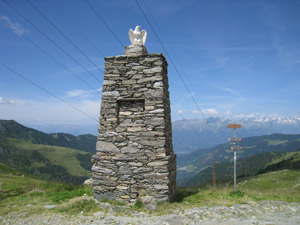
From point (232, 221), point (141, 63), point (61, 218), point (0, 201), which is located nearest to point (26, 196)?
point (0, 201)

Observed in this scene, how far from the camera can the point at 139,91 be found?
9758 millimetres

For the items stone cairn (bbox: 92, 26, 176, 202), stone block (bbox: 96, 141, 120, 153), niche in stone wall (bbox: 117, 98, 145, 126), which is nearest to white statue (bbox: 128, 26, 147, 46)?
stone cairn (bbox: 92, 26, 176, 202)

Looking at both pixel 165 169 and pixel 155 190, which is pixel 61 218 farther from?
pixel 165 169

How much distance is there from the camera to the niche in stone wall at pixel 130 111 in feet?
31.8

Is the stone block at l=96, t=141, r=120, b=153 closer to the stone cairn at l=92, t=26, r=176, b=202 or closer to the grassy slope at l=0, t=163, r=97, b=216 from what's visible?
the stone cairn at l=92, t=26, r=176, b=202

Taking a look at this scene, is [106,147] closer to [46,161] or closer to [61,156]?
[46,161]

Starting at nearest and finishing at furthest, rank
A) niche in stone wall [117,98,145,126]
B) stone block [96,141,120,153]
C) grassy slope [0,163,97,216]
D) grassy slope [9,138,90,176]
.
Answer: grassy slope [0,163,97,216] → stone block [96,141,120,153] → niche in stone wall [117,98,145,126] → grassy slope [9,138,90,176]

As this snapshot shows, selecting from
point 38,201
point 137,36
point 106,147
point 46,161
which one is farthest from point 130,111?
point 46,161

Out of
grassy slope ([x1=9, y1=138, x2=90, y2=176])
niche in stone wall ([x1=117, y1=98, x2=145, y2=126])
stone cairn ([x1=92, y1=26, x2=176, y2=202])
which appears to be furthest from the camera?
grassy slope ([x1=9, y1=138, x2=90, y2=176])

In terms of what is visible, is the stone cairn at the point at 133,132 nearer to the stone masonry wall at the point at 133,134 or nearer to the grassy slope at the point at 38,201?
the stone masonry wall at the point at 133,134

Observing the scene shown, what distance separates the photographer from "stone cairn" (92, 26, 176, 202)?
29.7 ft

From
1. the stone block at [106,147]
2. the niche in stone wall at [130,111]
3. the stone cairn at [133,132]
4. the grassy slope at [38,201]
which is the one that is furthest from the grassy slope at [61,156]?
the niche in stone wall at [130,111]

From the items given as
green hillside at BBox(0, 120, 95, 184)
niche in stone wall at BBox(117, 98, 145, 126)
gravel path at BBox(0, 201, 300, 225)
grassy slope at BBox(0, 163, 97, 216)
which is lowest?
green hillside at BBox(0, 120, 95, 184)

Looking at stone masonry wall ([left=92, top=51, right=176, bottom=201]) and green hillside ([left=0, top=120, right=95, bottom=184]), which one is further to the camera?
green hillside ([left=0, top=120, right=95, bottom=184])
